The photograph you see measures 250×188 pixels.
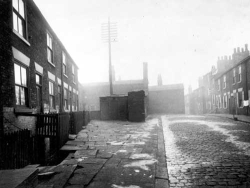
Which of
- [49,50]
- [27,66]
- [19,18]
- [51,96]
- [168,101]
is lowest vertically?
[168,101]

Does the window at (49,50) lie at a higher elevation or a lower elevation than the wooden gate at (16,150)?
higher

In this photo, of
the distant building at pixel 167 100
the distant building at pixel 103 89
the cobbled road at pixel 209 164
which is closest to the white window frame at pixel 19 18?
the cobbled road at pixel 209 164

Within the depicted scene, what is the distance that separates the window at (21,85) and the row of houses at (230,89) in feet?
62.6

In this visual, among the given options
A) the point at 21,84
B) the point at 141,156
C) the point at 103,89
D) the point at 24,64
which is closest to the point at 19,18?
the point at 24,64

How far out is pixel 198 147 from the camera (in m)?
6.93

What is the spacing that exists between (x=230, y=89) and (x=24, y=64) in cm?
2584

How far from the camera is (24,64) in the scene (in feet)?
25.6

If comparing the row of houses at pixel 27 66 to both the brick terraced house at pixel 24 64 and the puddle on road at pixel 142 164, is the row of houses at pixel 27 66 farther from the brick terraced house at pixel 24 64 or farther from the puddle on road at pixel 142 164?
the puddle on road at pixel 142 164

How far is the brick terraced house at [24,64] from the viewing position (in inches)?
251

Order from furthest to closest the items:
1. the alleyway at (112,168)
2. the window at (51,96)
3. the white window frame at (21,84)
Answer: the window at (51,96) → the white window frame at (21,84) → the alleyway at (112,168)

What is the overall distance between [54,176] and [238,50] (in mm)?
34079

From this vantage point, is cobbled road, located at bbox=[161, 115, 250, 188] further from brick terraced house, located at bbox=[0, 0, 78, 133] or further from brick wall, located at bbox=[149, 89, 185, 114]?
brick wall, located at bbox=[149, 89, 185, 114]

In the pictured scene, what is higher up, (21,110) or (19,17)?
(19,17)

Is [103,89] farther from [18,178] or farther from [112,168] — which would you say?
[18,178]
